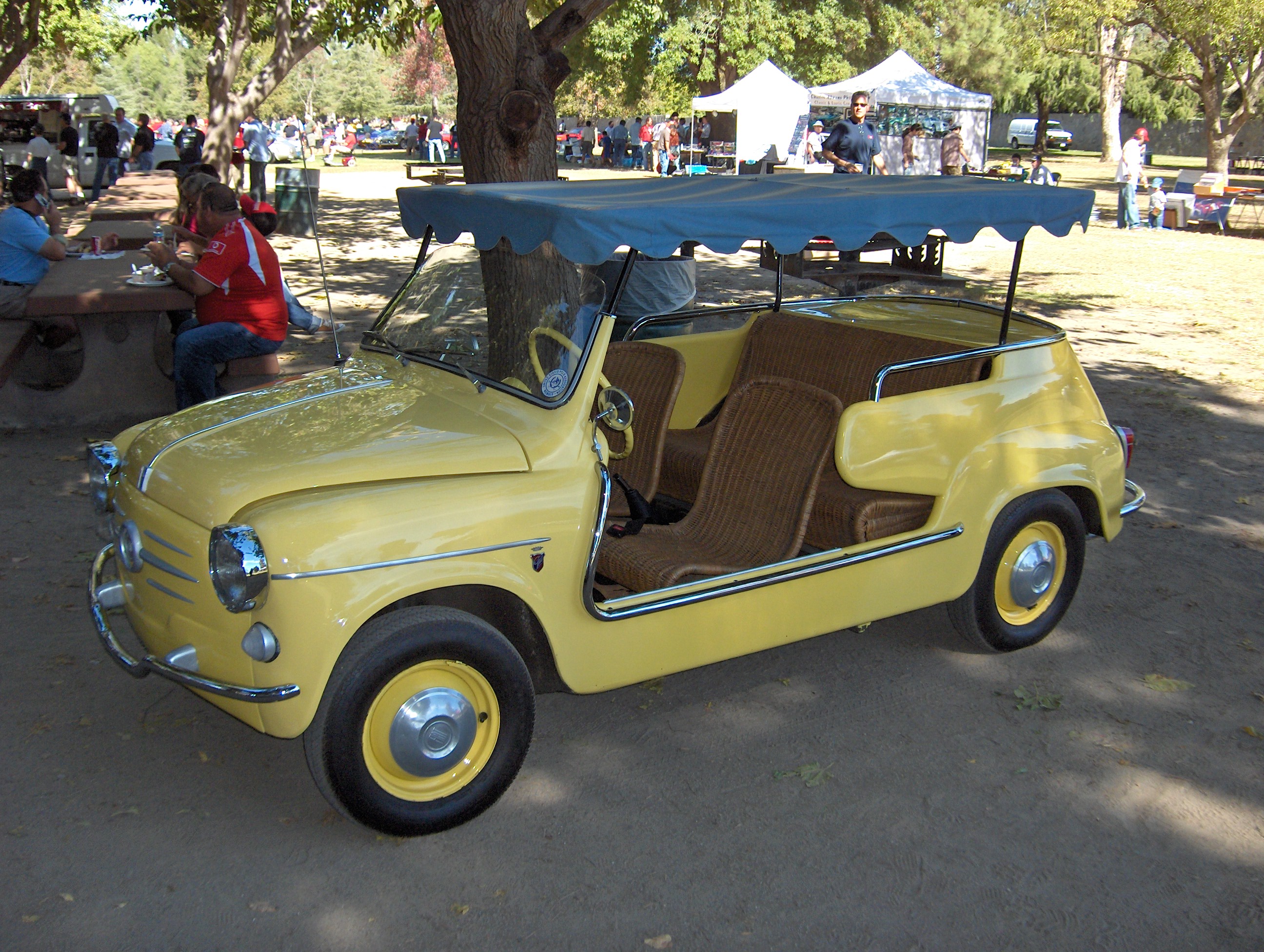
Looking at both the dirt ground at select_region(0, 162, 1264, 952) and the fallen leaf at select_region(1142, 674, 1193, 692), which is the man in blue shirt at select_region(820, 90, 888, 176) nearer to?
the dirt ground at select_region(0, 162, 1264, 952)

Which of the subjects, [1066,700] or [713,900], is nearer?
[713,900]

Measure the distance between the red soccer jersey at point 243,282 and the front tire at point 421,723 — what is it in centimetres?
404

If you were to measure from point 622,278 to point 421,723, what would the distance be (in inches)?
61.9

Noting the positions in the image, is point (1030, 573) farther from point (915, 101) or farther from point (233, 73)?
point (915, 101)

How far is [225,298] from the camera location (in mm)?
6590

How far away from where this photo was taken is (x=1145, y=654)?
4605mm

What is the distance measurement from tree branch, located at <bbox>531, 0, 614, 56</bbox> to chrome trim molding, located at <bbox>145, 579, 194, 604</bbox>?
13.6 ft

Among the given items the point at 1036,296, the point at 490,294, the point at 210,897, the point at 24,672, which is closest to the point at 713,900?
the point at 210,897

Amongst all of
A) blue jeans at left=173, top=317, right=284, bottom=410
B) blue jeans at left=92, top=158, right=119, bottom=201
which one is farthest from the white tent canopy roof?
blue jeans at left=173, top=317, right=284, bottom=410

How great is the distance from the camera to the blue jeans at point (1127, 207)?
67.3 feet

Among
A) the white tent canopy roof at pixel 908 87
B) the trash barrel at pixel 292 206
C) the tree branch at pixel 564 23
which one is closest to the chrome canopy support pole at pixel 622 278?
the tree branch at pixel 564 23

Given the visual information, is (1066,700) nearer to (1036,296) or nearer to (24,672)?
(24,672)

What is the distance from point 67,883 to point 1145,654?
4103 millimetres

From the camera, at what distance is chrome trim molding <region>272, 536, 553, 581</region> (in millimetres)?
2904
